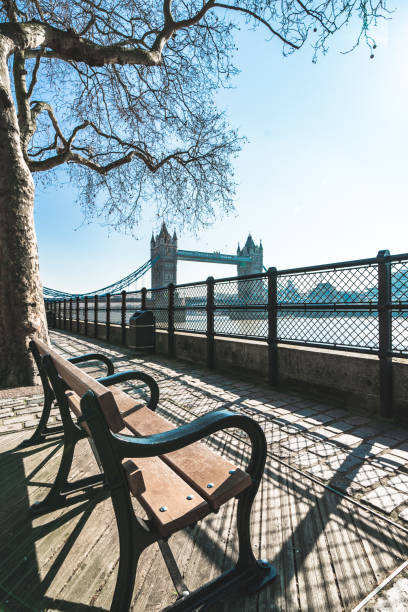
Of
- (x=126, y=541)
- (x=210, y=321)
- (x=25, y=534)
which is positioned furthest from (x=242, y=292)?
(x=126, y=541)

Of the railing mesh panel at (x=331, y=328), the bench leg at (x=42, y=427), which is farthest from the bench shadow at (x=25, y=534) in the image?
the railing mesh panel at (x=331, y=328)

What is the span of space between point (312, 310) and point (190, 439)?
305 cm

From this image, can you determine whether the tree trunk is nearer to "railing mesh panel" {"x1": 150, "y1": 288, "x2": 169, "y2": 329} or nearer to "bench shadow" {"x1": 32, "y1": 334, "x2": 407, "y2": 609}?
"railing mesh panel" {"x1": 150, "y1": 288, "x2": 169, "y2": 329}

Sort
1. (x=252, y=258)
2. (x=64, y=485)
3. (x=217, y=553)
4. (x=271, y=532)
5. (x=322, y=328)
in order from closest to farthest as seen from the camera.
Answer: (x=217, y=553) → (x=271, y=532) → (x=64, y=485) → (x=322, y=328) → (x=252, y=258)

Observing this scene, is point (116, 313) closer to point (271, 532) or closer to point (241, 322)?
point (241, 322)

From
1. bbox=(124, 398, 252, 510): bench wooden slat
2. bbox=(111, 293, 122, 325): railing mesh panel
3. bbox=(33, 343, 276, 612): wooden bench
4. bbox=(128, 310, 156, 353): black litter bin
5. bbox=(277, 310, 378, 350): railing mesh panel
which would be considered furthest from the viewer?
bbox=(111, 293, 122, 325): railing mesh panel

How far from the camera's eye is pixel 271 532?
5.14ft

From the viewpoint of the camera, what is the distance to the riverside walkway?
125cm

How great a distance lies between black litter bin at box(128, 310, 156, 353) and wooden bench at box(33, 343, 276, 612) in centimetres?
597

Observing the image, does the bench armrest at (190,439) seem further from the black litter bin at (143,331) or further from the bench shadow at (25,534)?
the black litter bin at (143,331)

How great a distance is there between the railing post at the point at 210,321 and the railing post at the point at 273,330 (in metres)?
1.49

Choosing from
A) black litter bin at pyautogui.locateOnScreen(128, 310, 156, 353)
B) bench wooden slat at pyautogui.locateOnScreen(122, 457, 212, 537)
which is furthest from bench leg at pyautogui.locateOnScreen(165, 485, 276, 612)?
black litter bin at pyautogui.locateOnScreen(128, 310, 156, 353)

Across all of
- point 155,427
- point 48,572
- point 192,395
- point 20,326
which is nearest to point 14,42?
point 20,326

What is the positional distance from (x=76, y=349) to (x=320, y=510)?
823 centimetres
